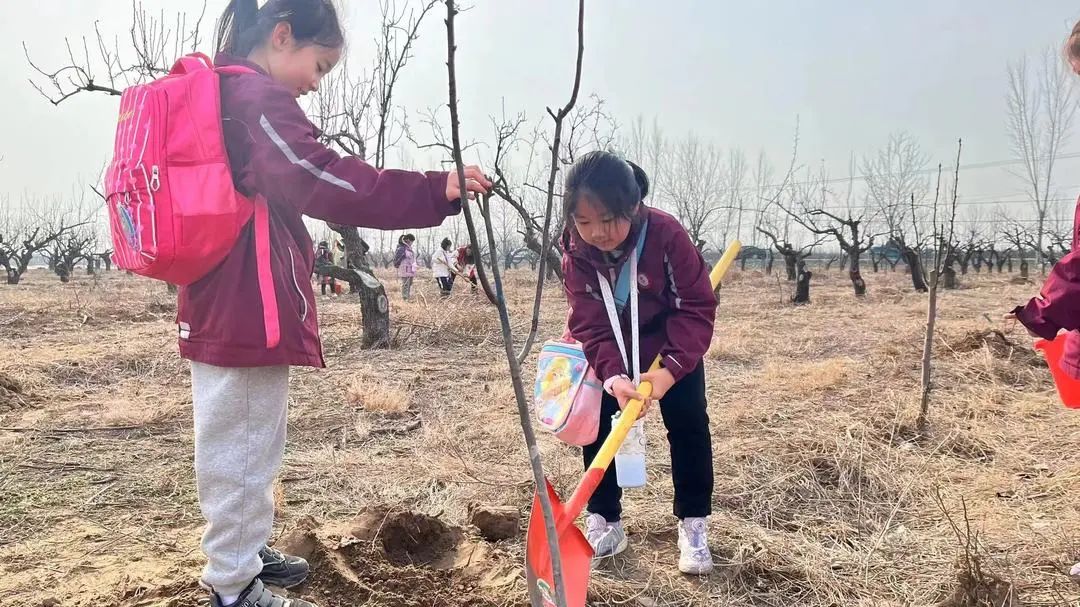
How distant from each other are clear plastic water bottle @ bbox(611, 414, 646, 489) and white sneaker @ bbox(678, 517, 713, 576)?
25cm

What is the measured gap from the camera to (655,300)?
1987 mm

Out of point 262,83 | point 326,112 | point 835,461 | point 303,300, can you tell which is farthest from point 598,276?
point 326,112

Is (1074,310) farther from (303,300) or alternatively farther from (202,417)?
(202,417)

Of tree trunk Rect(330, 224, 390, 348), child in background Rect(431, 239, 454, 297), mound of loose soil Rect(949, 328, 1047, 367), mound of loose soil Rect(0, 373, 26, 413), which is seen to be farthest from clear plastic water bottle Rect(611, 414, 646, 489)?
child in background Rect(431, 239, 454, 297)

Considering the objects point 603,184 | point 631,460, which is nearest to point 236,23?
point 603,184

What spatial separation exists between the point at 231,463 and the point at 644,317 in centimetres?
114

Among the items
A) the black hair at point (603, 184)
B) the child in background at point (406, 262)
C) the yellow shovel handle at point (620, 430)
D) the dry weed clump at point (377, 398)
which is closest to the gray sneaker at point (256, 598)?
the yellow shovel handle at point (620, 430)

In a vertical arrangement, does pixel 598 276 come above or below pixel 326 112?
below

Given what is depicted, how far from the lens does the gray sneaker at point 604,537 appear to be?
81.7 inches

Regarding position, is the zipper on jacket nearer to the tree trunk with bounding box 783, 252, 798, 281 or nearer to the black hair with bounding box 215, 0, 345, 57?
the black hair with bounding box 215, 0, 345, 57

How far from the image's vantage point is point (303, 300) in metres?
1.47

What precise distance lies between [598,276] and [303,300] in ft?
2.75

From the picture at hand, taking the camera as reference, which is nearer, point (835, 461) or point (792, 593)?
point (792, 593)

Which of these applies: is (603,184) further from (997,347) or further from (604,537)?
(997,347)
